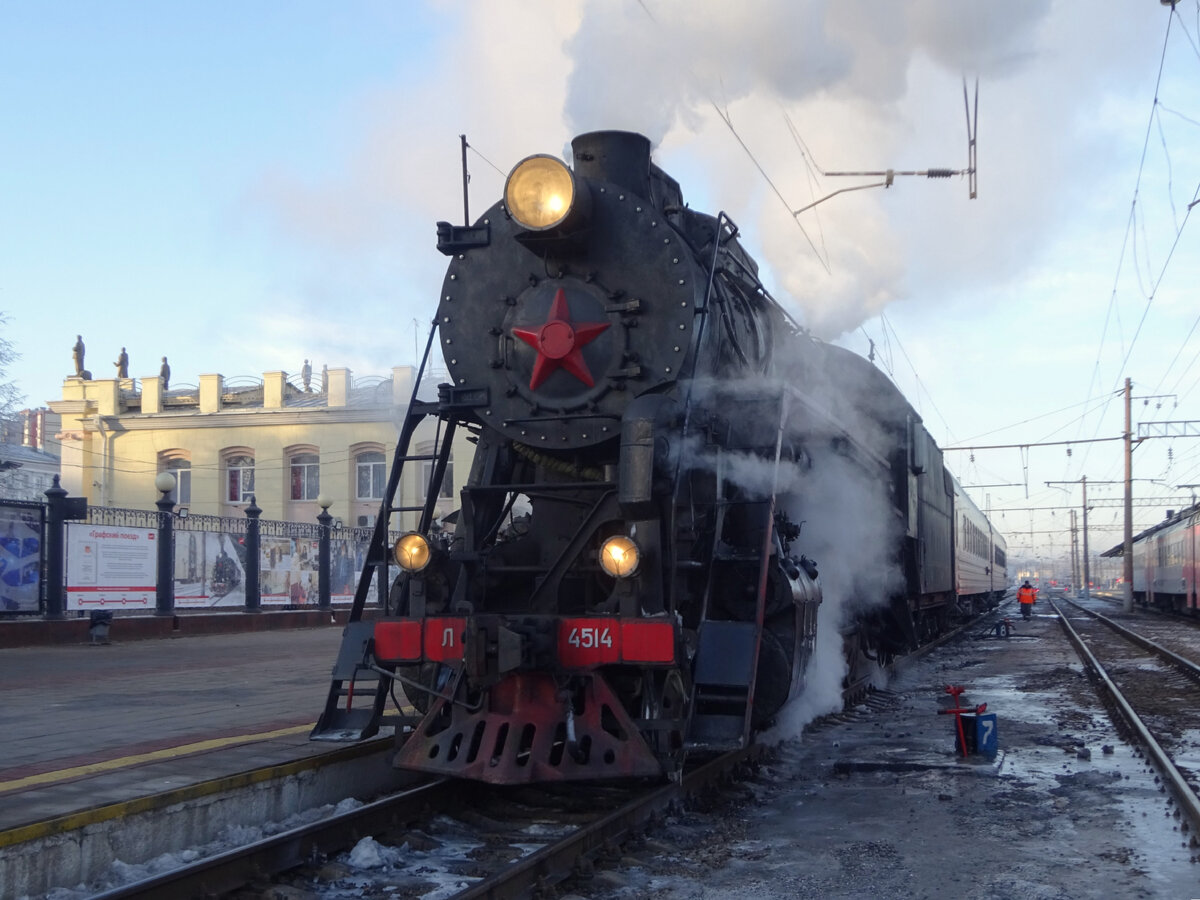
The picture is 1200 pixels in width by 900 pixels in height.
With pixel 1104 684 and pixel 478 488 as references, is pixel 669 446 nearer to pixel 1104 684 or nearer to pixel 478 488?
pixel 478 488

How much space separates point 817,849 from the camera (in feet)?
17.0

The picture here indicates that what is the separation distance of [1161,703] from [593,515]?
7.18 m

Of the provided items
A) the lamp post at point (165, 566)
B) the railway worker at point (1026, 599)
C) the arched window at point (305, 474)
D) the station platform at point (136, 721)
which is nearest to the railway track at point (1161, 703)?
the station platform at point (136, 721)

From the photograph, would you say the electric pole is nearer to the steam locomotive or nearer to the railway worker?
the railway worker

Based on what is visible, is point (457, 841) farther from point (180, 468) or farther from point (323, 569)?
point (180, 468)

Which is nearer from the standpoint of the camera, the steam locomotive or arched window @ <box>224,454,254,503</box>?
the steam locomotive

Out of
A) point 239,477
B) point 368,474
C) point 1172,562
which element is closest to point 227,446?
point 239,477

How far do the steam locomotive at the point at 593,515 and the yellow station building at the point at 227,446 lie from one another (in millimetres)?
26114

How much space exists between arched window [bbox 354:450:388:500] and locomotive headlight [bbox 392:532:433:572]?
28.3 m

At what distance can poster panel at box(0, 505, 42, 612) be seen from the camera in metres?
14.1

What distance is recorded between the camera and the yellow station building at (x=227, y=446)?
1337 inches

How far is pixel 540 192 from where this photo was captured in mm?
5953

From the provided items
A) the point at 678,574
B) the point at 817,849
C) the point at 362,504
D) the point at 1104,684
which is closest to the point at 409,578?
the point at 678,574

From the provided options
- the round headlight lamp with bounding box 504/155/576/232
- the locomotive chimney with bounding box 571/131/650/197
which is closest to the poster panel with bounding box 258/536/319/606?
the locomotive chimney with bounding box 571/131/650/197
